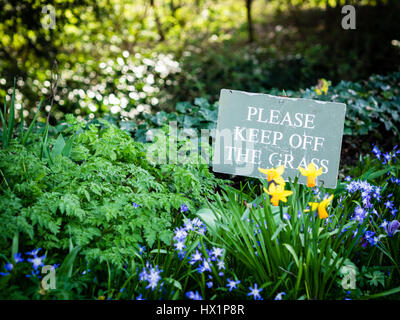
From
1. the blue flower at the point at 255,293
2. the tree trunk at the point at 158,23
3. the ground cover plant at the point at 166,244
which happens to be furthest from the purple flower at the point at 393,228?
the tree trunk at the point at 158,23

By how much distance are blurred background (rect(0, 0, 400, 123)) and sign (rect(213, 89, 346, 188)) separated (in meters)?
1.31

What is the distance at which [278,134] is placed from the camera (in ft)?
6.31

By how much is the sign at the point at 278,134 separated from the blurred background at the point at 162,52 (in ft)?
4.30

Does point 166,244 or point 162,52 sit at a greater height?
point 162,52

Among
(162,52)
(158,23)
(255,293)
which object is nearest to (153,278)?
(255,293)

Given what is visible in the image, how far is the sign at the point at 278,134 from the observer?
1.89m

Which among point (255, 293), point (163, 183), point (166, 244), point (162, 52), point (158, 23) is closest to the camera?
point (255, 293)

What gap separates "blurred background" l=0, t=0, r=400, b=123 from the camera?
11.9ft

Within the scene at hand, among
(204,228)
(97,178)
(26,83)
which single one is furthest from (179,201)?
(26,83)

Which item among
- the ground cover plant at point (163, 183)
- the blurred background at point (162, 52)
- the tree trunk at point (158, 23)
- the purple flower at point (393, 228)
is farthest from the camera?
the tree trunk at point (158, 23)

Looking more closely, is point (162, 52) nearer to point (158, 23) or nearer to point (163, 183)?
point (158, 23)

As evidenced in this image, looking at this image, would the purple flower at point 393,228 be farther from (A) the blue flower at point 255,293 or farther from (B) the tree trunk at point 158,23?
(B) the tree trunk at point 158,23

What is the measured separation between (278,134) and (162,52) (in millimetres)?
3559
